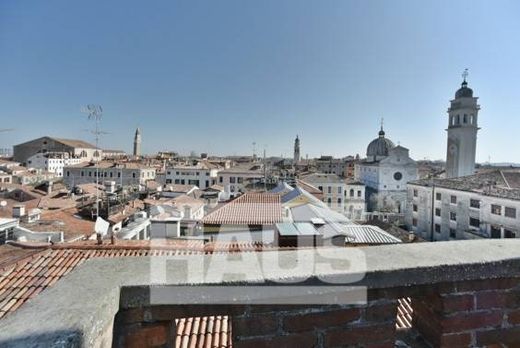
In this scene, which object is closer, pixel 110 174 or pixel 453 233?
pixel 453 233

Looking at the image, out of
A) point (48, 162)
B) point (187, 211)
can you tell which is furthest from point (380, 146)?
point (48, 162)

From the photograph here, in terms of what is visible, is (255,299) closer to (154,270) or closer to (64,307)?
(154,270)

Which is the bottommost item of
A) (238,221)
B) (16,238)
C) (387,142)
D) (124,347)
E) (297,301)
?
(16,238)

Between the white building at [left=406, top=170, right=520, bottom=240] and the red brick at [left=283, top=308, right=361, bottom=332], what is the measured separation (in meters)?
25.7

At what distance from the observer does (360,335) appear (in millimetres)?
1401

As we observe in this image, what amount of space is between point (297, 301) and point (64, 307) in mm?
824

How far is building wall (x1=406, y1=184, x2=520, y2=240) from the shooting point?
74.2 feet

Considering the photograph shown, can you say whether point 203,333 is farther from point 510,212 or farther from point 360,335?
point 510,212

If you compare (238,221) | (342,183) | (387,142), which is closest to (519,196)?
(238,221)

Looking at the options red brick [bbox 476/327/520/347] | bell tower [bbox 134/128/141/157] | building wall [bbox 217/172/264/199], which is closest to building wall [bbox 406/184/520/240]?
building wall [bbox 217/172/264/199]

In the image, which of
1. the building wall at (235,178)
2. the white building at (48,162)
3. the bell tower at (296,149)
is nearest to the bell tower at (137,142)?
the white building at (48,162)

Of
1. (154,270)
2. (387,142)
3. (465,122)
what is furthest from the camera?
(387,142)

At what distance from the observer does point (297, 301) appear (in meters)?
1.31

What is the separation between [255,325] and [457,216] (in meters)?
30.7
